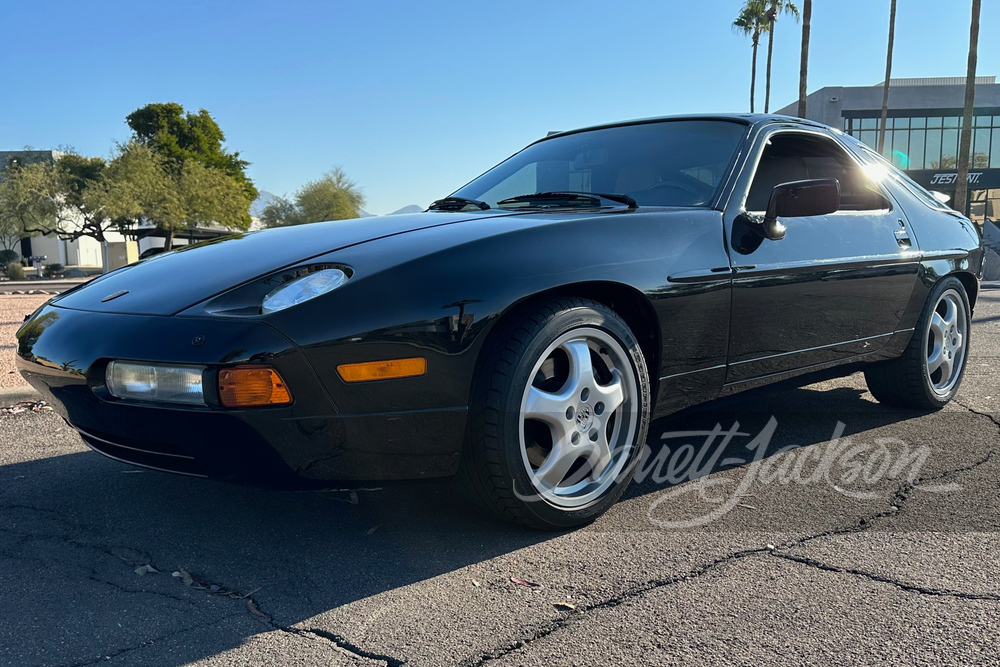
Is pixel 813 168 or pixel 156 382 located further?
pixel 813 168

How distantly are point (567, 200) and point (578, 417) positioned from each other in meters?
1.03

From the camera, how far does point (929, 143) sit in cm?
4531

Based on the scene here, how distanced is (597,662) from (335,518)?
1173mm

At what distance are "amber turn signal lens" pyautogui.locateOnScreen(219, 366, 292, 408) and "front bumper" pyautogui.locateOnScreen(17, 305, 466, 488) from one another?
0.06ft

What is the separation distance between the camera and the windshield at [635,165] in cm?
320

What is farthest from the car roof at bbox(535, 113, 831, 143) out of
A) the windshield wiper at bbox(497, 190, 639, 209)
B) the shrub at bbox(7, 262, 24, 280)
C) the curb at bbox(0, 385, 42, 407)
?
the shrub at bbox(7, 262, 24, 280)

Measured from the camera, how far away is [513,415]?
229 cm

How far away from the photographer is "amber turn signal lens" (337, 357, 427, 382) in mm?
2104

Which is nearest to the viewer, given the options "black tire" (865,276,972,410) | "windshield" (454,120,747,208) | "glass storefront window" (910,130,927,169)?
"windshield" (454,120,747,208)

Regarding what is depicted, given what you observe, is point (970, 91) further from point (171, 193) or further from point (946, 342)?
point (171, 193)

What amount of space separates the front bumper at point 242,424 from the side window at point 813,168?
6.61ft

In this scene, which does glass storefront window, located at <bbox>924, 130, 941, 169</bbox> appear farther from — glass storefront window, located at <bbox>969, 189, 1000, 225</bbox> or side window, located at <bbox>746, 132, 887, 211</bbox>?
side window, located at <bbox>746, 132, 887, 211</bbox>

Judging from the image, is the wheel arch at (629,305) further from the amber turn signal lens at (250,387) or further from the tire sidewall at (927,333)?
the tire sidewall at (927,333)

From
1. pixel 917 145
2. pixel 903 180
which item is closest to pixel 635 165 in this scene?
pixel 903 180
